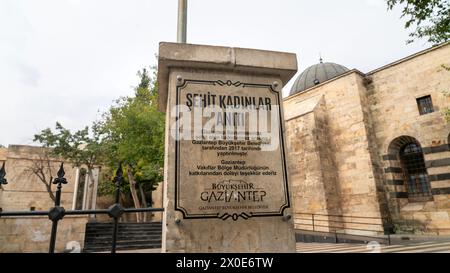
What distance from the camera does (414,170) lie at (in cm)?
1294

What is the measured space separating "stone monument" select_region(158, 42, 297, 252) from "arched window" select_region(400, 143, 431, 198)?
13.5 meters

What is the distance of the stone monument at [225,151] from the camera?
6.66 ft

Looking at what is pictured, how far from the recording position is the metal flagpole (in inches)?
108

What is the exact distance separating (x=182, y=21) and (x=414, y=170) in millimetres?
14267

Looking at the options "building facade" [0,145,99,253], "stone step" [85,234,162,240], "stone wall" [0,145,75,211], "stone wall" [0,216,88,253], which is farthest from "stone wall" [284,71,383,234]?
"stone wall" [0,145,75,211]

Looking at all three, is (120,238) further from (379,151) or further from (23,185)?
(379,151)

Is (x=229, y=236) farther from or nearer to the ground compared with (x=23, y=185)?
nearer to the ground

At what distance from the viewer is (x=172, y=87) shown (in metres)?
2.30

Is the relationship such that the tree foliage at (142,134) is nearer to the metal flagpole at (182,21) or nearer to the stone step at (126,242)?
the stone step at (126,242)

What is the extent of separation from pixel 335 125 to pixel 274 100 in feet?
45.5

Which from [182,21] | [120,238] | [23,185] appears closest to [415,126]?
[182,21]

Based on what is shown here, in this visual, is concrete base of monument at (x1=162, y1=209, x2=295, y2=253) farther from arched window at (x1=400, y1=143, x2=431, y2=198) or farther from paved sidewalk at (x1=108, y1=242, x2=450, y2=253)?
arched window at (x1=400, y1=143, x2=431, y2=198)

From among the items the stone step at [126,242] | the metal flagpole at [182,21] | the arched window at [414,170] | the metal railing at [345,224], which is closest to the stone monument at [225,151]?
the metal flagpole at [182,21]
